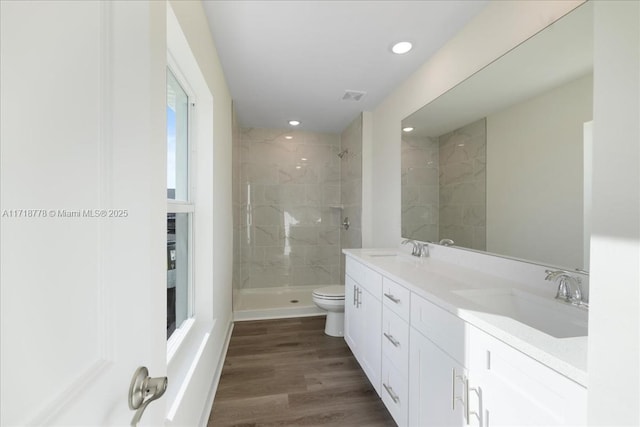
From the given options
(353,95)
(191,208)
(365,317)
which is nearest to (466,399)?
(365,317)

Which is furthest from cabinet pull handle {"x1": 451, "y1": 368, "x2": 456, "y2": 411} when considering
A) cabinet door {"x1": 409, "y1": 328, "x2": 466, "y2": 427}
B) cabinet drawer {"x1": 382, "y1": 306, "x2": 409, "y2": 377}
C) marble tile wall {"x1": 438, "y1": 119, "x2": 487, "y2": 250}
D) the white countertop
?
marble tile wall {"x1": 438, "y1": 119, "x2": 487, "y2": 250}

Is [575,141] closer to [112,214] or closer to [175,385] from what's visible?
[112,214]

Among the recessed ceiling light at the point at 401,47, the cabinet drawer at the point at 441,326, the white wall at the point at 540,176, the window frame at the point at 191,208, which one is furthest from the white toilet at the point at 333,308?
the recessed ceiling light at the point at 401,47

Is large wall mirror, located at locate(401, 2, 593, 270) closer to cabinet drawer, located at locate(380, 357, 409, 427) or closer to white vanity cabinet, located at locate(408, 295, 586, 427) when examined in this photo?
white vanity cabinet, located at locate(408, 295, 586, 427)

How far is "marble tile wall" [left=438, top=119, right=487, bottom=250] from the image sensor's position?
1.68 metres

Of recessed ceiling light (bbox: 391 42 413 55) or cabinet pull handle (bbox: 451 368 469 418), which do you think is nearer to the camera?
cabinet pull handle (bbox: 451 368 469 418)

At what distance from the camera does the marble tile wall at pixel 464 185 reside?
1.68 meters

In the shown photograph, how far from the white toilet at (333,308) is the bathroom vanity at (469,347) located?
0.70 metres

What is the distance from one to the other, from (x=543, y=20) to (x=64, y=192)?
185 centimetres

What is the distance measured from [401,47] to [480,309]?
1.76m

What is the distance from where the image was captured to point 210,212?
5.90 ft

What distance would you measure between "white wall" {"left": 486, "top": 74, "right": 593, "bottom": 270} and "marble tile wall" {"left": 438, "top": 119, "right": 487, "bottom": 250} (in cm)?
6

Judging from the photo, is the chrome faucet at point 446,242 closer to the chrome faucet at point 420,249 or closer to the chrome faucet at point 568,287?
the chrome faucet at point 420,249

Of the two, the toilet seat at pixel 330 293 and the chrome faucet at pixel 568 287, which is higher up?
the chrome faucet at pixel 568 287
